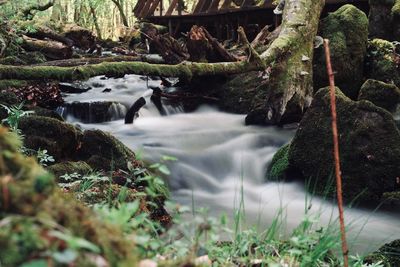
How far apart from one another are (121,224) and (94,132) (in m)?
5.06

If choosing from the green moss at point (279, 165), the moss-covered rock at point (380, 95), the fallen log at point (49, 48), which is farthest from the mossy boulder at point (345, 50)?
the fallen log at point (49, 48)

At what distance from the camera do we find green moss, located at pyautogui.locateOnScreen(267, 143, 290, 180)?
6465 mm

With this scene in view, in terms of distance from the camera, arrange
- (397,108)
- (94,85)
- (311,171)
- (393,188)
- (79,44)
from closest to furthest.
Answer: (393,188)
(311,171)
(397,108)
(94,85)
(79,44)

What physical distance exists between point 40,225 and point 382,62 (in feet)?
29.1

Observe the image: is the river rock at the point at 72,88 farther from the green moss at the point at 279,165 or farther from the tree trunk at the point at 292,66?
the green moss at the point at 279,165

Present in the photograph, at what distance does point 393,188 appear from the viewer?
550cm

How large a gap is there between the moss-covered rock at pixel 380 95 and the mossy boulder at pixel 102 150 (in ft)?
12.0

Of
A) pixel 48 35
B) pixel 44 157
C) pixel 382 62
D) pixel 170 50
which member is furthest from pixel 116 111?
pixel 48 35

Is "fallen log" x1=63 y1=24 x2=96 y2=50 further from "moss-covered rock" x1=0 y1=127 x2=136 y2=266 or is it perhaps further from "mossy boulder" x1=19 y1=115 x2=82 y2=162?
"moss-covered rock" x1=0 y1=127 x2=136 y2=266

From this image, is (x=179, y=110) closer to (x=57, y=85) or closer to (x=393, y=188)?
(x=57, y=85)

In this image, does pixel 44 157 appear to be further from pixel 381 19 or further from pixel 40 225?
pixel 381 19

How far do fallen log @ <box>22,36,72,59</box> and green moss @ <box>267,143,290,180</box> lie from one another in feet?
28.1

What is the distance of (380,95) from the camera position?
7.14 meters

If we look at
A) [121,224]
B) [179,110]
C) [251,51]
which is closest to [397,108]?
[251,51]
